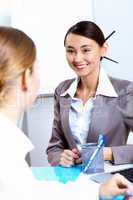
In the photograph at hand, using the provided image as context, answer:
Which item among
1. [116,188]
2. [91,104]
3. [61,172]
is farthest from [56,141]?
[116,188]

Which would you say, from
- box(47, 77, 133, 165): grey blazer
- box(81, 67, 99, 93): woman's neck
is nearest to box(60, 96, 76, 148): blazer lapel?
box(47, 77, 133, 165): grey blazer

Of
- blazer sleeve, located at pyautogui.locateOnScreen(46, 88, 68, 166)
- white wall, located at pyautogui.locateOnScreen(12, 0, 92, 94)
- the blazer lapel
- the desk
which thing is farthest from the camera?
white wall, located at pyautogui.locateOnScreen(12, 0, 92, 94)

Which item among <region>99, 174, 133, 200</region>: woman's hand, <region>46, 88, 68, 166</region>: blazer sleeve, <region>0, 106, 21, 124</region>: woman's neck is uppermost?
<region>0, 106, 21, 124</region>: woman's neck

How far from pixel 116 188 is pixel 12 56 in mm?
508

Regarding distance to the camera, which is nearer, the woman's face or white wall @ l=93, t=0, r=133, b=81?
the woman's face

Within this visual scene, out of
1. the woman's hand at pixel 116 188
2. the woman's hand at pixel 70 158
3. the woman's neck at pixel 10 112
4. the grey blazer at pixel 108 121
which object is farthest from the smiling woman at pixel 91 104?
the woman's neck at pixel 10 112

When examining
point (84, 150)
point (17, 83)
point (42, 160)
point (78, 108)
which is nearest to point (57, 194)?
point (84, 150)

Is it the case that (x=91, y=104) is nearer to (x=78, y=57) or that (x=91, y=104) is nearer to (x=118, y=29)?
(x=78, y=57)

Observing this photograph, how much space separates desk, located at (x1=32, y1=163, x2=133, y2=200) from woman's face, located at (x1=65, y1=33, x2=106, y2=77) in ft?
1.70

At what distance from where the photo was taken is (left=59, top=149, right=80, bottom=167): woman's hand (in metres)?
1.52

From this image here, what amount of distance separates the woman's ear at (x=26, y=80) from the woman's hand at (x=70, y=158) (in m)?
0.59

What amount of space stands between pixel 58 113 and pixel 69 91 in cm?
13

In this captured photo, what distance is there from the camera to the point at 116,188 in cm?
111

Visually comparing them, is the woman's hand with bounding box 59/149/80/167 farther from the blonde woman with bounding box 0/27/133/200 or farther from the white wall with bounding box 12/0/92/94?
the white wall with bounding box 12/0/92/94
